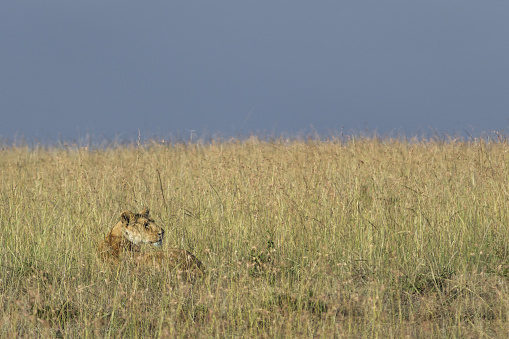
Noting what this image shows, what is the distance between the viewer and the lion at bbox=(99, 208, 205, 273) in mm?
4988

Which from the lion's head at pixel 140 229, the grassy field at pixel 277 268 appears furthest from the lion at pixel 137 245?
the grassy field at pixel 277 268

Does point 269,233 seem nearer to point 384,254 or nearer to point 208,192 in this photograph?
point 384,254

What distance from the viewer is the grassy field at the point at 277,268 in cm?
400

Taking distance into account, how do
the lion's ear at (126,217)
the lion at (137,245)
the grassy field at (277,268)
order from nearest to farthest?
the grassy field at (277,268)
the lion at (137,245)
the lion's ear at (126,217)

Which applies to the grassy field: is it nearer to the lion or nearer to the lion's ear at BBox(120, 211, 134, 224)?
the lion

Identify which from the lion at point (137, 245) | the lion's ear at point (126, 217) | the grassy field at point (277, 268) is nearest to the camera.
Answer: the grassy field at point (277, 268)

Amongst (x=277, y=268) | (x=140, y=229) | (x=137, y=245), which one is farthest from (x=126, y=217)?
(x=277, y=268)

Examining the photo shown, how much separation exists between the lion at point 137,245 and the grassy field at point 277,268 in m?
0.12

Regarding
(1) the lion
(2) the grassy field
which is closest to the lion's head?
(1) the lion

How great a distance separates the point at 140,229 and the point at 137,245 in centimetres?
21

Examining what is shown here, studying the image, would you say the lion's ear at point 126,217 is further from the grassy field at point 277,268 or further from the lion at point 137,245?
the grassy field at point 277,268

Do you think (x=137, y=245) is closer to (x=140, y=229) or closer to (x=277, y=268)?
(x=140, y=229)

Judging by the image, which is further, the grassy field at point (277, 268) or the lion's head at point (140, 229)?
the lion's head at point (140, 229)

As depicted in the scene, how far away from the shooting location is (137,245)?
548 cm
